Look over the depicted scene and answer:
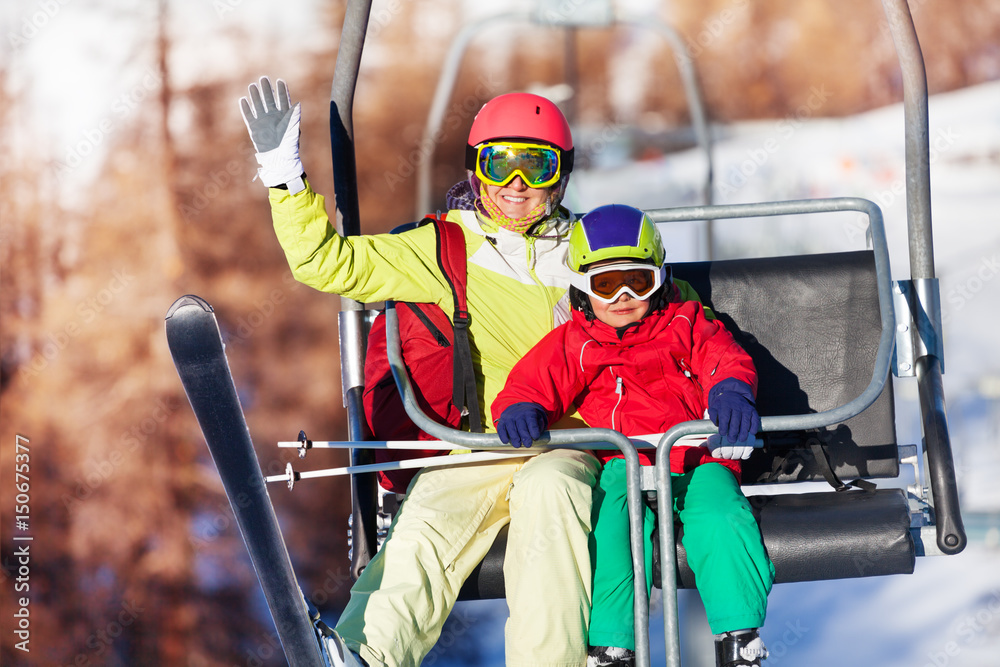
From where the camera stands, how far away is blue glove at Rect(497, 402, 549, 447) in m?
2.01

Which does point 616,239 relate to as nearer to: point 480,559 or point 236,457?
point 480,559

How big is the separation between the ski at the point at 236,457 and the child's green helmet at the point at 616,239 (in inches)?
33.8

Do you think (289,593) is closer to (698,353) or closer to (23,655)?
(698,353)

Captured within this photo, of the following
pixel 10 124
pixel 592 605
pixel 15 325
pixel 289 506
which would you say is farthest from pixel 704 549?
pixel 10 124

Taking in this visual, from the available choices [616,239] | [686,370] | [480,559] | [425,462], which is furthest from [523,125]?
[480,559]

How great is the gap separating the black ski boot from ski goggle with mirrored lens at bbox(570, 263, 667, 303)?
743 millimetres

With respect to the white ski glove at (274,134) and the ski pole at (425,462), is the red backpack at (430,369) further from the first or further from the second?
the white ski glove at (274,134)

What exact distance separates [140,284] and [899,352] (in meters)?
4.04

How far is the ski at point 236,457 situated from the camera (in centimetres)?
174

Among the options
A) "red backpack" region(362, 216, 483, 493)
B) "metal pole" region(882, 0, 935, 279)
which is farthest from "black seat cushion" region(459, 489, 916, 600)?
"metal pole" region(882, 0, 935, 279)

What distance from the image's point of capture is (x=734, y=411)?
6.56ft

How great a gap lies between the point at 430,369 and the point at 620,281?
1.76 ft

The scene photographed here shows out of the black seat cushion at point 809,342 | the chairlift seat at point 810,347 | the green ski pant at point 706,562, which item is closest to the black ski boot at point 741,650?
the green ski pant at point 706,562

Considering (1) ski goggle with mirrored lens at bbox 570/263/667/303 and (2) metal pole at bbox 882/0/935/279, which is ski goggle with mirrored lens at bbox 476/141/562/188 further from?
(2) metal pole at bbox 882/0/935/279
